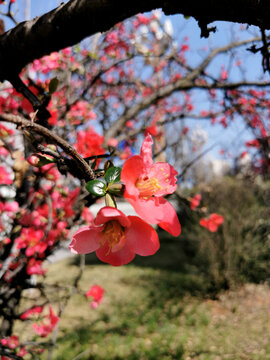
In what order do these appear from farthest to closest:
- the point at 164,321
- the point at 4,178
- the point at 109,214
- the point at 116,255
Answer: the point at 164,321 < the point at 4,178 < the point at 116,255 < the point at 109,214

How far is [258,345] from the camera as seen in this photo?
3393mm

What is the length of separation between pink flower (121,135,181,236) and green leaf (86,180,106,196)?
0.05m

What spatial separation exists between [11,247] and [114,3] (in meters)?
1.64

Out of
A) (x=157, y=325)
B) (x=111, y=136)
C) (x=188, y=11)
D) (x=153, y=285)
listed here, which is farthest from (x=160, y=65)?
(x=188, y=11)

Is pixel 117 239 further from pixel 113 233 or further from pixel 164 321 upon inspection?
pixel 164 321

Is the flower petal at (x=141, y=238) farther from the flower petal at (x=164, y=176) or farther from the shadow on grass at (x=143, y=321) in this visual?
the shadow on grass at (x=143, y=321)

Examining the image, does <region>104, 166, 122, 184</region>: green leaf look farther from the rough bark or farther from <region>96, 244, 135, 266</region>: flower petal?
the rough bark

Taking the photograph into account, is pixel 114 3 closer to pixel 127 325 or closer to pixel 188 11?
pixel 188 11

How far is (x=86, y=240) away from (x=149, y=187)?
0.51 ft

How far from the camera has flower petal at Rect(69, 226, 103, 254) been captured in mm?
509

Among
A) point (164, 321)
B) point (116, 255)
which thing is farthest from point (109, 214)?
point (164, 321)

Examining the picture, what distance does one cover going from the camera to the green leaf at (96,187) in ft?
1.55

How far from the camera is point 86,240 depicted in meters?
0.52

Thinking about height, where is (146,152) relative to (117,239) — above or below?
above
